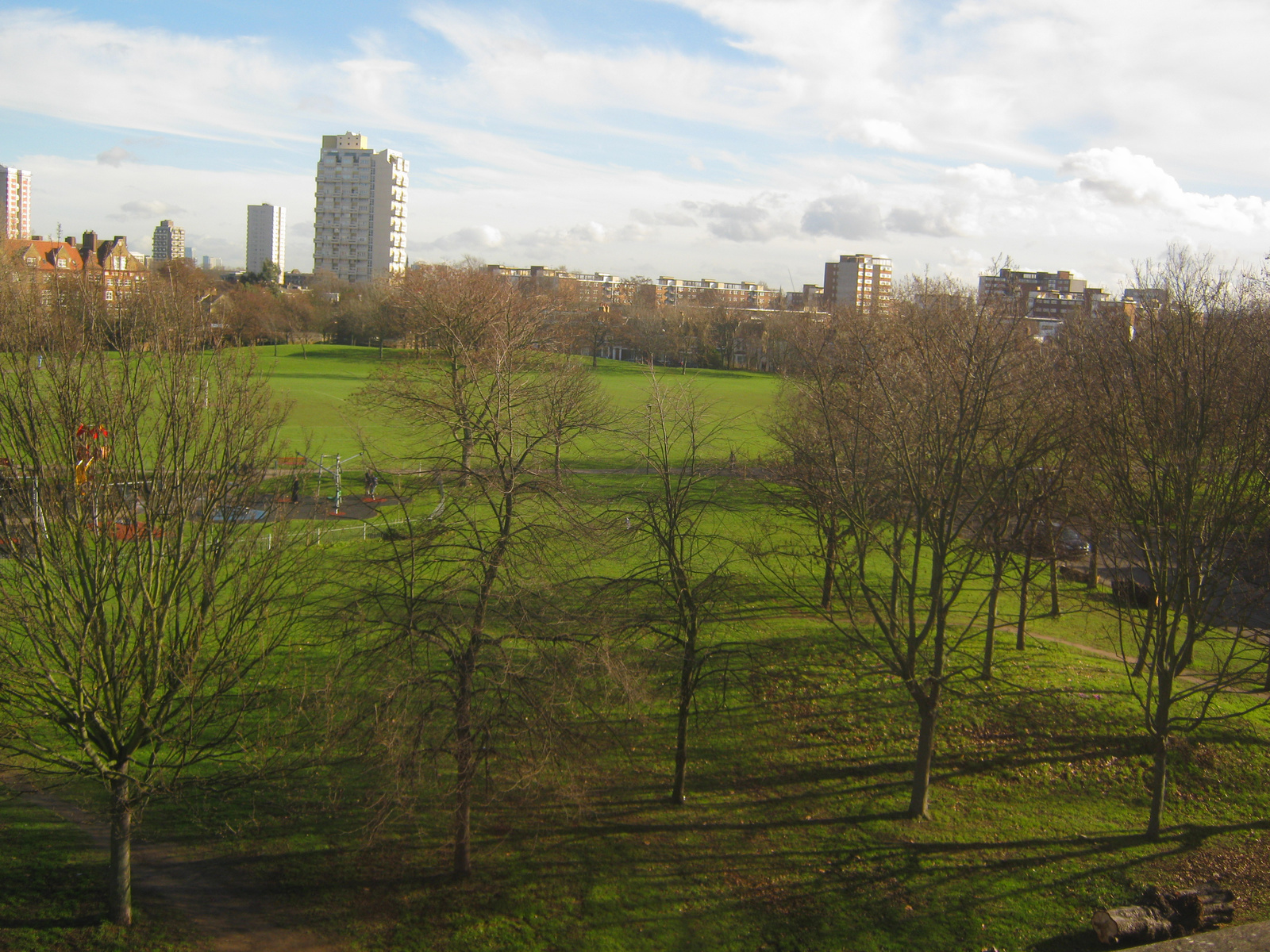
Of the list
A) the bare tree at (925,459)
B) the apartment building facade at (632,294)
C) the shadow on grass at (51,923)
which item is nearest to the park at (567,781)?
the shadow on grass at (51,923)

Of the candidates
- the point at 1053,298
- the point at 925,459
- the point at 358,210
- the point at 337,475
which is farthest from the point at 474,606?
the point at 358,210

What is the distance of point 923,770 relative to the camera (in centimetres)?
1289

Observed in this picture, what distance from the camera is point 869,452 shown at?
44.3ft

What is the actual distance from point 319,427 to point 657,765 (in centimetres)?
3573

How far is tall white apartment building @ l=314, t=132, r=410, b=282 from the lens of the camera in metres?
130

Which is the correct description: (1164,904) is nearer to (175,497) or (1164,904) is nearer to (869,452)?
(869,452)

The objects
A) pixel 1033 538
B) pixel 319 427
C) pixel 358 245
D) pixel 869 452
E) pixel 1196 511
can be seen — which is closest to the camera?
pixel 1196 511

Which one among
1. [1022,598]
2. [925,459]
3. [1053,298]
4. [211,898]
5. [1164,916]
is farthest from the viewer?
[1053,298]

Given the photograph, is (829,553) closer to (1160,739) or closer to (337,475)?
(1160,739)

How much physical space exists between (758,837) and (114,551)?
29.1 feet

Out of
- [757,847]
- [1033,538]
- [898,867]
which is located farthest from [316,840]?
[1033,538]

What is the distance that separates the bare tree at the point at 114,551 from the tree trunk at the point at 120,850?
0.05ft

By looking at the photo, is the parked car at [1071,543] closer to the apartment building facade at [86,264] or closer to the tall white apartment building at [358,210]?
the apartment building facade at [86,264]

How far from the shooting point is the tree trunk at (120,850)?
957 cm
